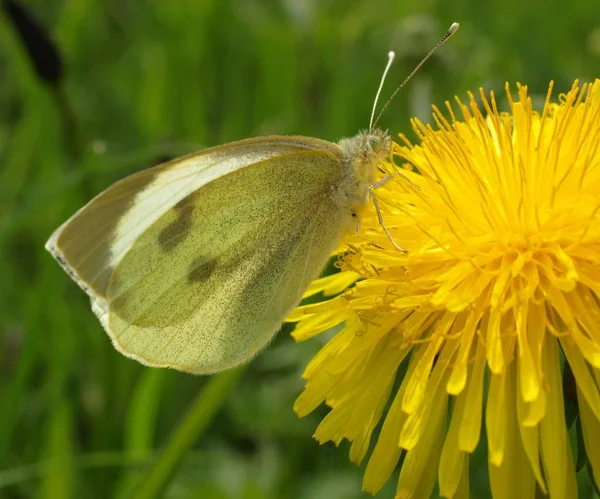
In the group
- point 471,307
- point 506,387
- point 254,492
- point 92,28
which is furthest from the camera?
point 92,28

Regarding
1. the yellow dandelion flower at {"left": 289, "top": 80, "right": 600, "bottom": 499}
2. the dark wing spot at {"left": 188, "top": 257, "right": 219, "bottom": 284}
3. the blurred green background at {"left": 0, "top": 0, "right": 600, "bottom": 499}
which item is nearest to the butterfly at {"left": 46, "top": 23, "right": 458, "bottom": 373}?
the dark wing spot at {"left": 188, "top": 257, "right": 219, "bottom": 284}

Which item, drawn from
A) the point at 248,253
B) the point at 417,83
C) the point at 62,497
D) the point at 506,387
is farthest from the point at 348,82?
the point at 506,387

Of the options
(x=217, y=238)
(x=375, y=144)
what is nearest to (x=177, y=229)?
(x=217, y=238)

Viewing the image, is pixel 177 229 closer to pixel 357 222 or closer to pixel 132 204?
pixel 132 204

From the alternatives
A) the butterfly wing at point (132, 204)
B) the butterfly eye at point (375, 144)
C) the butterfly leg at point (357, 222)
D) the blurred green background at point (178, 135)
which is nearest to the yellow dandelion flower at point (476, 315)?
the butterfly leg at point (357, 222)

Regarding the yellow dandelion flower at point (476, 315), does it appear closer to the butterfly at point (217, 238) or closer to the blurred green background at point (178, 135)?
the butterfly at point (217, 238)

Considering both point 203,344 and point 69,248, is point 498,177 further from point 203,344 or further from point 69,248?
point 69,248

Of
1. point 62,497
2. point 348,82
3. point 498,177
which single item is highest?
point 348,82
